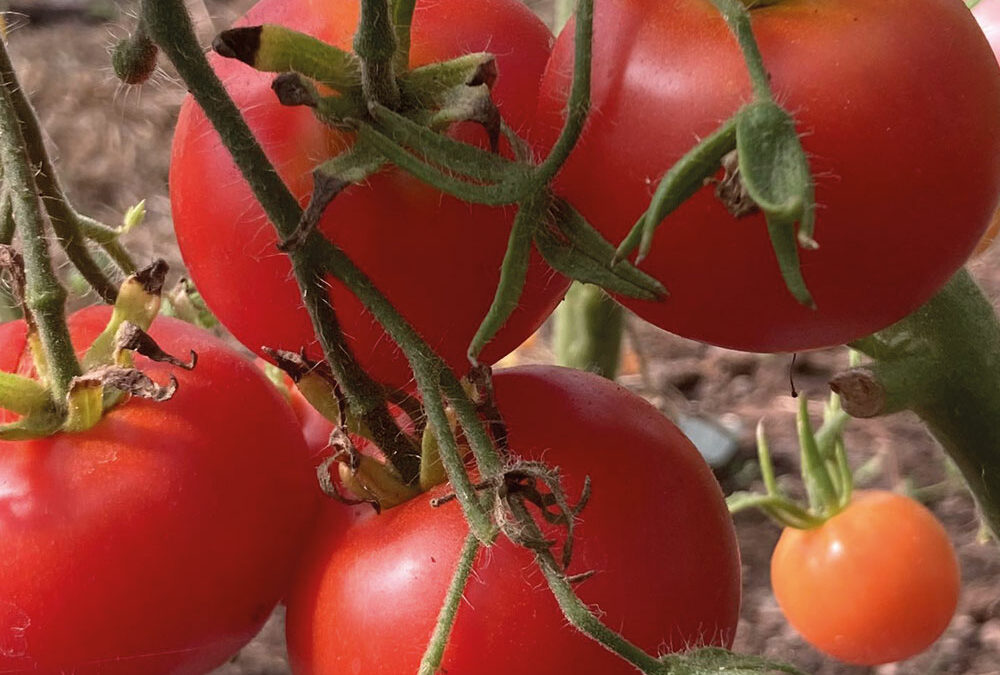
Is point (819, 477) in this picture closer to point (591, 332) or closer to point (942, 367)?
point (591, 332)

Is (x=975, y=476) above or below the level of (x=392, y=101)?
below

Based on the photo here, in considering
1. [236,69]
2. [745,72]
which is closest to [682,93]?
[745,72]

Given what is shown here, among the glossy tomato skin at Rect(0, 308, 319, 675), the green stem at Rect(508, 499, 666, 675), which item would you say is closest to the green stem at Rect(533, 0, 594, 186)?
the green stem at Rect(508, 499, 666, 675)

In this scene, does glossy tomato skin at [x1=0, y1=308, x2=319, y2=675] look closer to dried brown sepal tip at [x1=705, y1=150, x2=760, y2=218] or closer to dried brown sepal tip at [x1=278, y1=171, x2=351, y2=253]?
dried brown sepal tip at [x1=278, y1=171, x2=351, y2=253]

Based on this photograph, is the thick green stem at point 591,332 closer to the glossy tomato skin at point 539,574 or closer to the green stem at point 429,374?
the glossy tomato skin at point 539,574

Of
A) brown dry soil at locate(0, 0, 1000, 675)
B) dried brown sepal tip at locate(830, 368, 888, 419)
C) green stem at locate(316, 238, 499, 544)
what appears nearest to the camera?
green stem at locate(316, 238, 499, 544)

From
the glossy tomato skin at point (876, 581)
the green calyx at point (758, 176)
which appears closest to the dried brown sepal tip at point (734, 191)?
the green calyx at point (758, 176)

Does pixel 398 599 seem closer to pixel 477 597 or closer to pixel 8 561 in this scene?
pixel 477 597

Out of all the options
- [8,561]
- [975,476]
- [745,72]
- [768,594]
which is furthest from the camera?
[768,594]

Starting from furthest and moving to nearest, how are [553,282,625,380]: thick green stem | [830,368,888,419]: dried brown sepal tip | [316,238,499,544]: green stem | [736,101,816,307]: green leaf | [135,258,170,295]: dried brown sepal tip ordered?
[553,282,625,380]: thick green stem
[830,368,888,419]: dried brown sepal tip
[135,258,170,295]: dried brown sepal tip
[316,238,499,544]: green stem
[736,101,816,307]: green leaf
